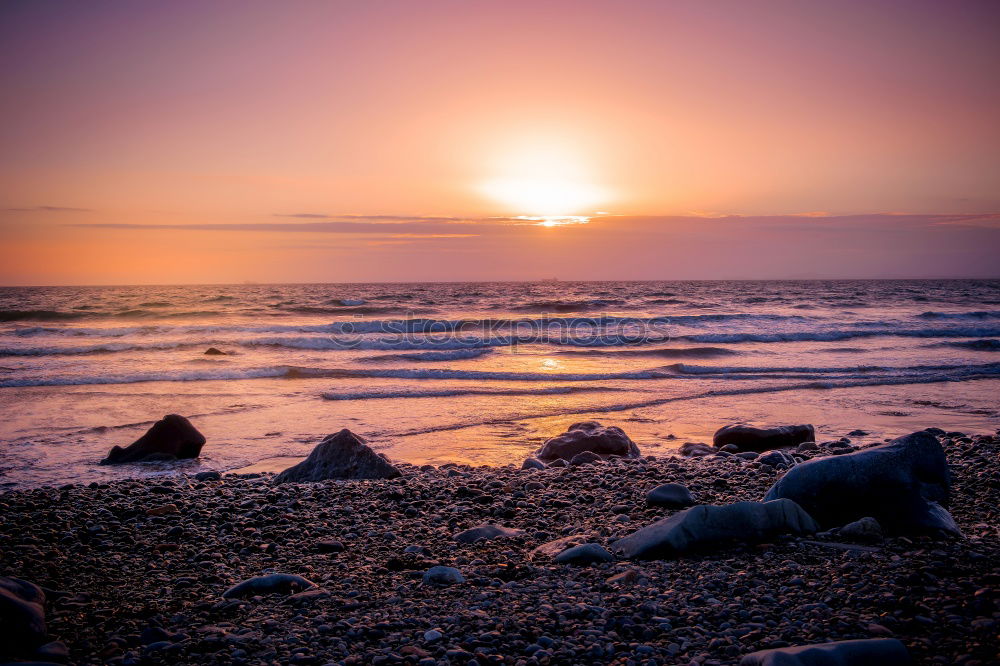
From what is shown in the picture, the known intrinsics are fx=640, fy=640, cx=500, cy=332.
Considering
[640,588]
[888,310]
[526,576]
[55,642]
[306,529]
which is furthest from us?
[888,310]

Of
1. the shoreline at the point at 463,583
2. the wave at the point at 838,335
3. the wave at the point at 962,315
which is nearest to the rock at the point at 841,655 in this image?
the shoreline at the point at 463,583

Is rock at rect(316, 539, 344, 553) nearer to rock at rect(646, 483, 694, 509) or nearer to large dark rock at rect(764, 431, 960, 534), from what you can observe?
rock at rect(646, 483, 694, 509)

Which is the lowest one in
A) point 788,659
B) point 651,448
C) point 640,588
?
point 651,448

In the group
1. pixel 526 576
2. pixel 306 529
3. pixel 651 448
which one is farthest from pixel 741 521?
pixel 651 448

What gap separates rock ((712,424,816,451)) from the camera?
358 inches

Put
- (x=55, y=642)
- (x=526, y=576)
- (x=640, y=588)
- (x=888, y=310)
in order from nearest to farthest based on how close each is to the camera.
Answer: (x=55, y=642)
(x=640, y=588)
(x=526, y=576)
(x=888, y=310)

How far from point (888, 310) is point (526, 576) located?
4364cm

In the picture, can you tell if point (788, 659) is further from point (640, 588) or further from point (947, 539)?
point (947, 539)

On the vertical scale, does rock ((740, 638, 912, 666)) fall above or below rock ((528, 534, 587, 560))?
above

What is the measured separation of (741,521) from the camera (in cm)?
448

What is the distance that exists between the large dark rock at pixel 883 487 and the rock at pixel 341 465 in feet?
13.9

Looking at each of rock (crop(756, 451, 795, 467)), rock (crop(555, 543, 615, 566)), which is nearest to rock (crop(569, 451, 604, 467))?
rock (crop(756, 451, 795, 467))

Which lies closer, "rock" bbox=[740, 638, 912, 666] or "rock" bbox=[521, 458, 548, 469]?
"rock" bbox=[740, 638, 912, 666]

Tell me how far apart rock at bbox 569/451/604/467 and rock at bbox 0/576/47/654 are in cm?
564
